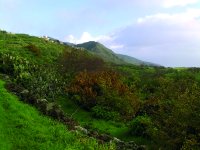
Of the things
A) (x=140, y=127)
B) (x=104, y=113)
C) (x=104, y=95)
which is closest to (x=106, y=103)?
(x=104, y=95)

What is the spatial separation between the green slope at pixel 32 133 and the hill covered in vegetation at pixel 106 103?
38.6 inches

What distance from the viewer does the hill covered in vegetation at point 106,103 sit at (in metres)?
26.3

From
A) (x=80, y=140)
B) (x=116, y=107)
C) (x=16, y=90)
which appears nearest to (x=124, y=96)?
(x=116, y=107)

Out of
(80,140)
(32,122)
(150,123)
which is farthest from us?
(150,123)

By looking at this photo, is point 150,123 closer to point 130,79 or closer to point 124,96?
point 124,96

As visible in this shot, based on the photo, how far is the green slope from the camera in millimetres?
22562

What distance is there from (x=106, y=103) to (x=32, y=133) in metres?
17.3

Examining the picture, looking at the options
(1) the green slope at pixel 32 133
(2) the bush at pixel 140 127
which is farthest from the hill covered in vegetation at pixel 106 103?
(1) the green slope at pixel 32 133

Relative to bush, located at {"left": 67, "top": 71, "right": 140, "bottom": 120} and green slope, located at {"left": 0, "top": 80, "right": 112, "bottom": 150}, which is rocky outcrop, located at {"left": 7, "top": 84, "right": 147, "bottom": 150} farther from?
bush, located at {"left": 67, "top": 71, "right": 140, "bottom": 120}

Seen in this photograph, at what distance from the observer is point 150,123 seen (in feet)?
103

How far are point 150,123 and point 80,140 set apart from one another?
30.0ft

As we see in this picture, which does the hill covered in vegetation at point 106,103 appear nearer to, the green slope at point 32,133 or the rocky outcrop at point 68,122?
the rocky outcrop at point 68,122

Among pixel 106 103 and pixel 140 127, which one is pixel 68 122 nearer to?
pixel 140 127

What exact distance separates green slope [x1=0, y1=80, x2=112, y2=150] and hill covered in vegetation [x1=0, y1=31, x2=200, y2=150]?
3.21 feet
